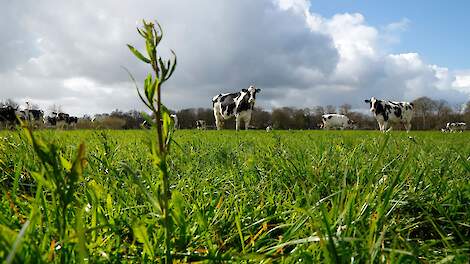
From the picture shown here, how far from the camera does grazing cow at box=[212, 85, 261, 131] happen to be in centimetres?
2308

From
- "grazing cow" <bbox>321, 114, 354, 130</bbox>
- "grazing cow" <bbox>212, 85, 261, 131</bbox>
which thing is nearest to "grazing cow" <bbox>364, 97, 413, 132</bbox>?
"grazing cow" <bbox>212, 85, 261, 131</bbox>

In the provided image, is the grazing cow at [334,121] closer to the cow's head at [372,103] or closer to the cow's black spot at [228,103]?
the cow's head at [372,103]

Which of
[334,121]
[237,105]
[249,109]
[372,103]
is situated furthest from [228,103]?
[334,121]

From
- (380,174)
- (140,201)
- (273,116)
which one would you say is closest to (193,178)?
(140,201)

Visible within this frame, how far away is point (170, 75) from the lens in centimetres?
82

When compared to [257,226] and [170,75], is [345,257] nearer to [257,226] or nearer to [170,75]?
[257,226]

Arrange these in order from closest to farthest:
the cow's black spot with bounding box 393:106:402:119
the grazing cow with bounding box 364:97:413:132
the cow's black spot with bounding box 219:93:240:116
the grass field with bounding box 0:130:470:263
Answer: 1. the grass field with bounding box 0:130:470:263
2. the cow's black spot with bounding box 219:93:240:116
3. the grazing cow with bounding box 364:97:413:132
4. the cow's black spot with bounding box 393:106:402:119

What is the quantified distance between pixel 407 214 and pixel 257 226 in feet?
2.37

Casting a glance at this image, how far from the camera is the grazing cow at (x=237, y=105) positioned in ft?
75.7

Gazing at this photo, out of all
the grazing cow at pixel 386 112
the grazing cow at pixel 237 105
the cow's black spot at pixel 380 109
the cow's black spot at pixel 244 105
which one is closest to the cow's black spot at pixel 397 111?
the grazing cow at pixel 386 112

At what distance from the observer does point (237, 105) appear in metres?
23.4

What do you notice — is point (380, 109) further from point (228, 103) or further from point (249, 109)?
point (228, 103)

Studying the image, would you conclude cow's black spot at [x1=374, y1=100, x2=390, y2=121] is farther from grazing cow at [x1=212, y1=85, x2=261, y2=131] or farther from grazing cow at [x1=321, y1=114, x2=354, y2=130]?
grazing cow at [x1=321, y1=114, x2=354, y2=130]

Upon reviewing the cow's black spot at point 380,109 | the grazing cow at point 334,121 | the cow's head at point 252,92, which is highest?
the cow's head at point 252,92
